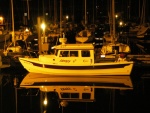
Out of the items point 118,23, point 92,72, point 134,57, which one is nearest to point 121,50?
point 134,57

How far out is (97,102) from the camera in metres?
14.5

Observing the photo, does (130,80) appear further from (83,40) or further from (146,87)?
(83,40)

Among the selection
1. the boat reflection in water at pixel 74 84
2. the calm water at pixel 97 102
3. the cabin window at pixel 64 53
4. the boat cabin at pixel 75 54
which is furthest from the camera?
the cabin window at pixel 64 53

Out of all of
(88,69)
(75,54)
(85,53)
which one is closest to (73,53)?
(75,54)

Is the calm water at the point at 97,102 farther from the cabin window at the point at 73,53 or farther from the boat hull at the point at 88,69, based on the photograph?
the cabin window at the point at 73,53

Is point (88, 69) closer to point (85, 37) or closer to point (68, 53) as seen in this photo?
point (68, 53)

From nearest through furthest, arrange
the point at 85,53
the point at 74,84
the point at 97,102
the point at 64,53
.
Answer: the point at 97,102, the point at 74,84, the point at 85,53, the point at 64,53

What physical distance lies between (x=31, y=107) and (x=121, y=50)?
1252 cm

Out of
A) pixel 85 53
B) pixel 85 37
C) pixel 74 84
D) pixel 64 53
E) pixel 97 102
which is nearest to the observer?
pixel 97 102

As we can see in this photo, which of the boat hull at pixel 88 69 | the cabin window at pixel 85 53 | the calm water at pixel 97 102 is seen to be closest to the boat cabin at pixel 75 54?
the cabin window at pixel 85 53

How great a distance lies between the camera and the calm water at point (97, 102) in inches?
528

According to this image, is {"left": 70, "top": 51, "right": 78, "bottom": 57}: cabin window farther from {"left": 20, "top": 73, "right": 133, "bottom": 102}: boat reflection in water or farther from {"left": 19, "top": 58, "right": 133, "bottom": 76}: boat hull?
{"left": 20, "top": 73, "right": 133, "bottom": 102}: boat reflection in water

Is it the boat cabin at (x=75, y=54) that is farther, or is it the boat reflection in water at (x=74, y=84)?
the boat cabin at (x=75, y=54)

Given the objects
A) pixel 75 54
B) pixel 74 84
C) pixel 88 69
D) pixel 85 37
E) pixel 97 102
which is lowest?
pixel 97 102
